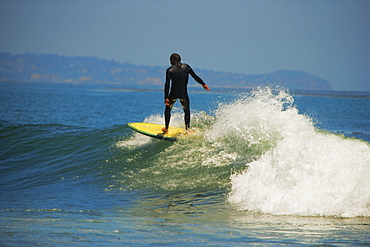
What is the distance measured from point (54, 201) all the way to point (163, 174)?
7.47 ft

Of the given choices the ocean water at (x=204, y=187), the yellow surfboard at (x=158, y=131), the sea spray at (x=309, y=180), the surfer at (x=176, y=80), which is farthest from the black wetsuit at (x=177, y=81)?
the sea spray at (x=309, y=180)

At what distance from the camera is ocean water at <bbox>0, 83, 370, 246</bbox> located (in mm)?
5160

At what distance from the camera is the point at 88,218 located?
6.01m

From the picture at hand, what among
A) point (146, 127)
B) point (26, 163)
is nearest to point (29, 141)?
point (26, 163)

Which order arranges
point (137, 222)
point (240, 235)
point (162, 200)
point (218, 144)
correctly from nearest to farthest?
1. point (240, 235)
2. point (137, 222)
3. point (162, 200)
4. point (218, 144)

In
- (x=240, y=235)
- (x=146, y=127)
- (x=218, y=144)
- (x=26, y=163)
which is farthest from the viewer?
(x=26, y=163)

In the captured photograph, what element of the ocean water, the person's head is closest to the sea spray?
the ocean water

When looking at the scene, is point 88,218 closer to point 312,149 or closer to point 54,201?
point 54,201

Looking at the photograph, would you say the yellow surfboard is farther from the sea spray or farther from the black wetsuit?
the sea spray

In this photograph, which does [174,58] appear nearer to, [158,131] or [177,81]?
[177,81]

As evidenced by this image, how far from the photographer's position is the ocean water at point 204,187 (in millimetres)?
5160

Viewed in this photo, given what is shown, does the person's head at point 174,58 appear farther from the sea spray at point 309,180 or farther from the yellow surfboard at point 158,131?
the sea spray at point 309,180

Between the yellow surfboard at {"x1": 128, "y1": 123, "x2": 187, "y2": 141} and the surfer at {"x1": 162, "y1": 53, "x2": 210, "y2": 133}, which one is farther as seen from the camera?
the yellow surfboard at {"x1": 128, "y1": 123, "x2": 187, "y2": 141}

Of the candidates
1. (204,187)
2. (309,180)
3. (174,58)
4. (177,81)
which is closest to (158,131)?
(177,81)
